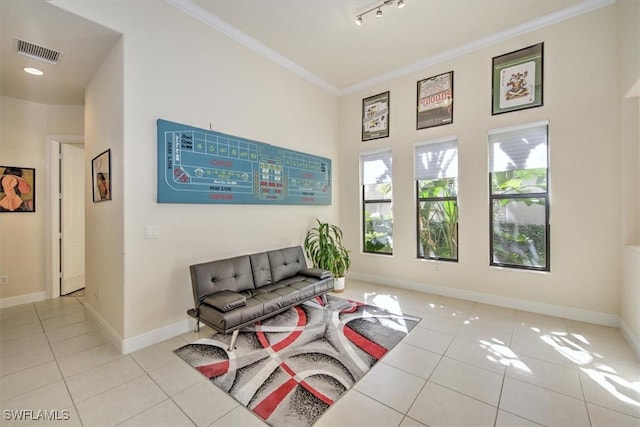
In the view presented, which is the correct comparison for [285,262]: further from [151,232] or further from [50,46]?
[50,46]

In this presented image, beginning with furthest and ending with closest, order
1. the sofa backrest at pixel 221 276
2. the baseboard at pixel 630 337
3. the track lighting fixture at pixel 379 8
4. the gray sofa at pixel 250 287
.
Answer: the track lighting fixture at pixel 379 8, the sofa backrest at pixel 221 276, the gray sofa at pixel 250 287, the baseboard at pixel 630 337

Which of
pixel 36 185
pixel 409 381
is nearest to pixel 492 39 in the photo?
pixel 409 381

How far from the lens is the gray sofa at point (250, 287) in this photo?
2586 mm

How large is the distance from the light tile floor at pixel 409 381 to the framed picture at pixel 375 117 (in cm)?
330

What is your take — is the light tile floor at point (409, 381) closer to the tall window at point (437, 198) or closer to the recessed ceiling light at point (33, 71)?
the tall window at point (437, 198)

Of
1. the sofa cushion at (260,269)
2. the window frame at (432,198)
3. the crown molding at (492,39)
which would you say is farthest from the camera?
the window frame at (432,198)

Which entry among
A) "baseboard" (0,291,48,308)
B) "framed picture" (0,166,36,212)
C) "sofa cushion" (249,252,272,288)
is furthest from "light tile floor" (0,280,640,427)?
"framed picture" (0,166,36,212)

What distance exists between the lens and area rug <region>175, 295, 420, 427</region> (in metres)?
1.92

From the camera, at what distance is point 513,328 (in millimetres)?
3039

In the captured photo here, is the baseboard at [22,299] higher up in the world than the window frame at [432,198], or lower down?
lower down

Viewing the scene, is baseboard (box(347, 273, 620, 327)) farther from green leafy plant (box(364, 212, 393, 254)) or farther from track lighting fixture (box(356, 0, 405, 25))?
track lighting fixture (box(356, 0, 405, 25))

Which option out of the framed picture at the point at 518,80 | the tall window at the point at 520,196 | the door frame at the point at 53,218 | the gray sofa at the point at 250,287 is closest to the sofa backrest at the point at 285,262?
the gray sofa at the point at 250,287

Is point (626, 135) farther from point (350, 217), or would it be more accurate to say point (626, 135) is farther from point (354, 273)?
point (354, 273)

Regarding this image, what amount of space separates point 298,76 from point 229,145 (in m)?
2.02
